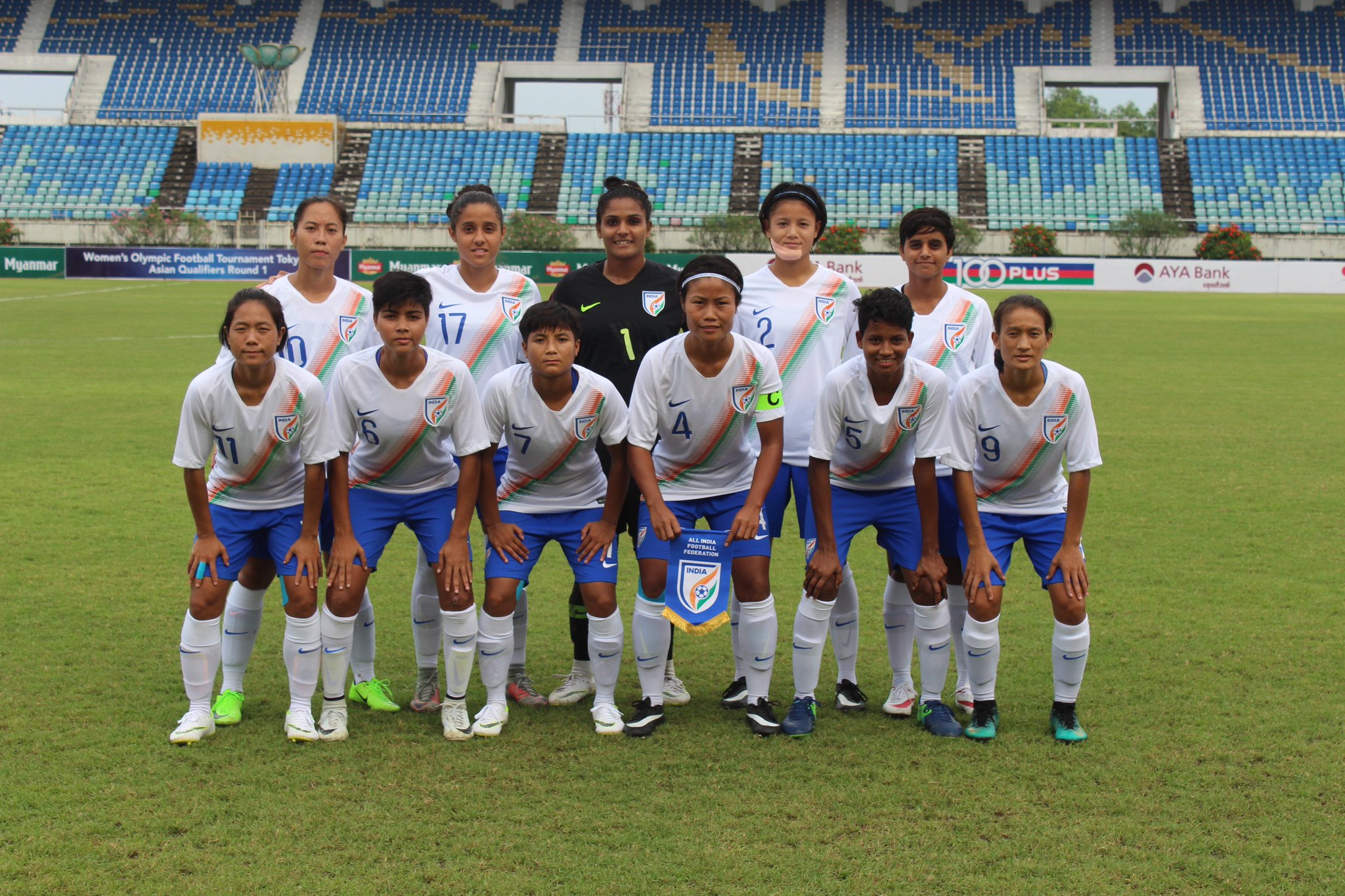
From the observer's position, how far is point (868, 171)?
149 ft

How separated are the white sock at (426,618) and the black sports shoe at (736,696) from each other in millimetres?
1174

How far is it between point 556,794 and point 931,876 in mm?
1239

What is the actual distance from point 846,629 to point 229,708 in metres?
2.41

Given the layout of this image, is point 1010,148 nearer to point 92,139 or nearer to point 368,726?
point 92,139

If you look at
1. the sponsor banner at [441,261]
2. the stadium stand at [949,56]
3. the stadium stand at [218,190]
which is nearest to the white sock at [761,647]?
the sponsor banner at [441,261]

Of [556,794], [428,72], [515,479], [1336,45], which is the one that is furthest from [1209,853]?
[1336,45]

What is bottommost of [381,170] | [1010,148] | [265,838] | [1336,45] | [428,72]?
[265,838]

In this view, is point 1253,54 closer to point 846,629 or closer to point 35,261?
point 35,261

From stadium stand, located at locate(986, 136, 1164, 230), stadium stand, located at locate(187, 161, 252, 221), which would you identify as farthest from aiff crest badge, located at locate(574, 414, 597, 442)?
stadium stand, located at locate(187, 161, 252, 221)

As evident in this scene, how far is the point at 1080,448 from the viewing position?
176 inches

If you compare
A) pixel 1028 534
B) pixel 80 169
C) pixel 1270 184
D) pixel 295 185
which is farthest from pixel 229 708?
pixel 80 169

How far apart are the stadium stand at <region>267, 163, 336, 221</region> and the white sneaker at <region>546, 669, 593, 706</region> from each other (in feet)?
136

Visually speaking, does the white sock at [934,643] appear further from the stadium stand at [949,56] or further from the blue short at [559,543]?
the stadium stand at [949,56]

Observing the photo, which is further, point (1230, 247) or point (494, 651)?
point (1230, 247)
